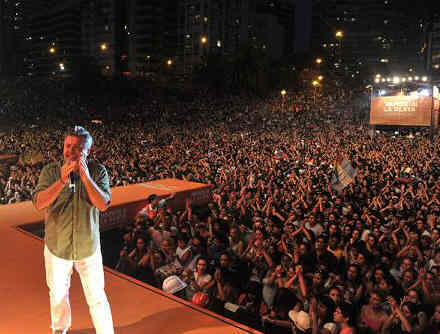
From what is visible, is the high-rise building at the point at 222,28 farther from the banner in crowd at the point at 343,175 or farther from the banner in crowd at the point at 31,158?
the banner in crowd at the point at 343,175

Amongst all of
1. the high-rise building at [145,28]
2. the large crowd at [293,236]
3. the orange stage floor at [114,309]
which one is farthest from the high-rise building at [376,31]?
the orange stage floor at [114,309]

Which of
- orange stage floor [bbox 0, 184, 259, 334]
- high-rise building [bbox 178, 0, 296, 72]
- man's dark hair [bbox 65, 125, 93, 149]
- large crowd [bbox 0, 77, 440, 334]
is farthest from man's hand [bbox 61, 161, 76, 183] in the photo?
high-rise building [bbox 178, 0, 296, 72]

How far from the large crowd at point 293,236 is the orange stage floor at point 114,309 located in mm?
617

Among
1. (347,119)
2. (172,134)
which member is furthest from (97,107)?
(347,119)

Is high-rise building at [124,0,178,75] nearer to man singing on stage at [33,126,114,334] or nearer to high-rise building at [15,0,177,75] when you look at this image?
high-rise building at [15,0,177,75]

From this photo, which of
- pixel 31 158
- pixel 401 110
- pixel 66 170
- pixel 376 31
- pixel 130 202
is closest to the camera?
pixel 66 170

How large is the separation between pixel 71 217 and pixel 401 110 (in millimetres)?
23802

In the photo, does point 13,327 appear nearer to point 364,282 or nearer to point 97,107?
point 364,282

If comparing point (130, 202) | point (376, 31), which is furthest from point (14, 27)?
point (130, 202)

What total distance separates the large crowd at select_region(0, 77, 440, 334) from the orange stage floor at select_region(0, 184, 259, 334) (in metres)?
0.62

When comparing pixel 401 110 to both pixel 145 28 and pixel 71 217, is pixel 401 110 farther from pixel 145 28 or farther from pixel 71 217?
pixel 145 28

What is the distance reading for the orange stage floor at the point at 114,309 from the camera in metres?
3.41

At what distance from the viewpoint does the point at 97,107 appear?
39.4m

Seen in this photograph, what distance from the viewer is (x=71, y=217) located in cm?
264
